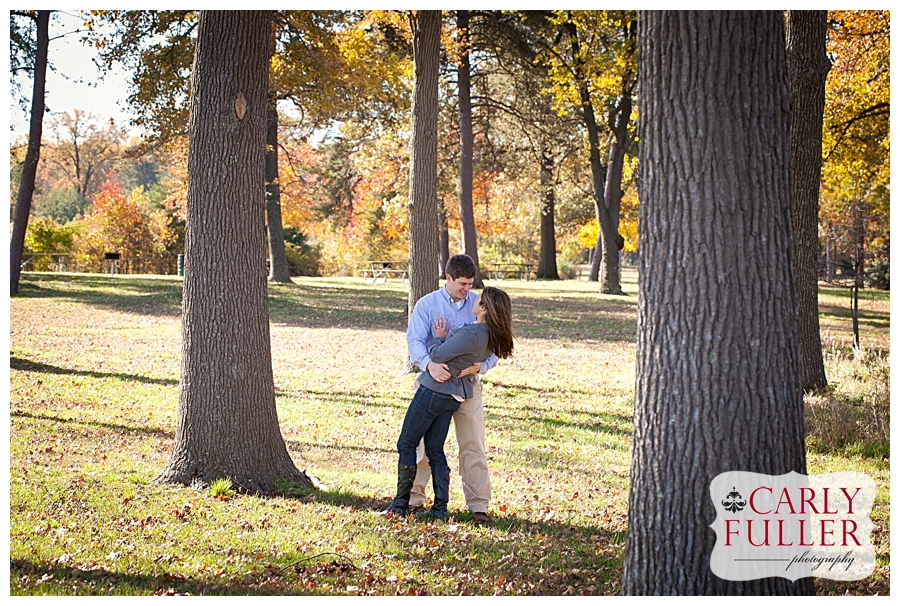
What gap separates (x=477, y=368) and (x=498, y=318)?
40cm

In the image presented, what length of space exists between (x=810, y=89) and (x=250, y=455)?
795 centimetres

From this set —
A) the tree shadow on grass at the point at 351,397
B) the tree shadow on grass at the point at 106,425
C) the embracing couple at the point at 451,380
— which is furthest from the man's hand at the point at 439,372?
the tree shadow on grass at the point at 351,397

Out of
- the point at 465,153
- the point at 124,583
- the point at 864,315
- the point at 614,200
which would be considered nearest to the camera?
the point at 124,583

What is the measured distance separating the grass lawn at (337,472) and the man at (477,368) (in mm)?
236

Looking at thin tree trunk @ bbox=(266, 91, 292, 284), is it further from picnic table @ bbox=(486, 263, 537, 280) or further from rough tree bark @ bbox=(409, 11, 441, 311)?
picnic table @ bbox=(486, 263, 537, 280)

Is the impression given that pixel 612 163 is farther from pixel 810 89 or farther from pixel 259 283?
pixel 259 283

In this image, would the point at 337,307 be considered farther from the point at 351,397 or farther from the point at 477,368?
the point at 477,368

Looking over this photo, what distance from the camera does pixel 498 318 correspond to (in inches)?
216

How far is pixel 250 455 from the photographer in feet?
20.9

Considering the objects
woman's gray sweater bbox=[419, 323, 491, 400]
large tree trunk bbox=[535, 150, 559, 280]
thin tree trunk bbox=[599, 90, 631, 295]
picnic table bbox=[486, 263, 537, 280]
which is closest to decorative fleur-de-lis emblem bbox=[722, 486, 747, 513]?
woman's gray sweater bbox=[419, 323, 491, 400]

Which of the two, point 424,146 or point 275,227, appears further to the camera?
point 275,227

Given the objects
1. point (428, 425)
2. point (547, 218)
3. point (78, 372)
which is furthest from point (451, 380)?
point (547, 218)

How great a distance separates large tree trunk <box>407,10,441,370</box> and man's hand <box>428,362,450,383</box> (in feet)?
19.9

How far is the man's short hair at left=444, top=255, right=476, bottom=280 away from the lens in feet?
18.8
